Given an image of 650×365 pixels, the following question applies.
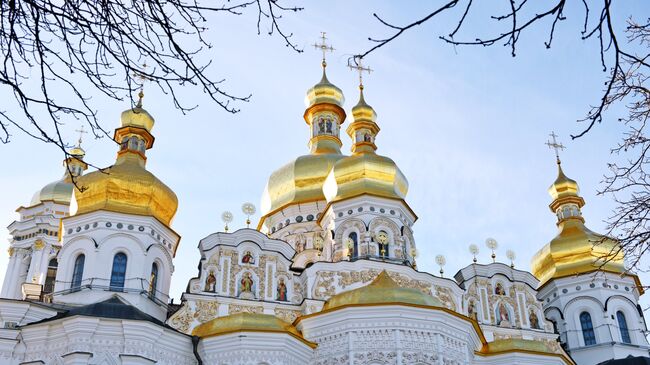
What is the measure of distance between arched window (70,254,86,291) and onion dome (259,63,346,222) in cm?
889

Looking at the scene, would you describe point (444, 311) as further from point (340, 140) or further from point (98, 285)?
point (340, 140)

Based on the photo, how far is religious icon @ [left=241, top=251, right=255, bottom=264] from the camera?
20641 mm

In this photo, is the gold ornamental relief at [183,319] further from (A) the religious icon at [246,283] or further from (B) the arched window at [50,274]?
(B) the arched window at [50,274]

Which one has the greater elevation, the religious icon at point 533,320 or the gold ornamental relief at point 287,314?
the religious icon at point 533,320

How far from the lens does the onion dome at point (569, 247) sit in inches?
1030

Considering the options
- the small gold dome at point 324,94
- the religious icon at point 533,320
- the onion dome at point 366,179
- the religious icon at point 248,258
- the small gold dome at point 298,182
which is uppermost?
the small gold dome at point 324,94

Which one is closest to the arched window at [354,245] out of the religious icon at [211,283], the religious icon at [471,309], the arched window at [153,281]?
the religious icon at [471,309]

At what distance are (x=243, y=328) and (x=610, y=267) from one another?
50.1 ft

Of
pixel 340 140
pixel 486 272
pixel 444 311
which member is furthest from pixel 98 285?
pixel 340 140

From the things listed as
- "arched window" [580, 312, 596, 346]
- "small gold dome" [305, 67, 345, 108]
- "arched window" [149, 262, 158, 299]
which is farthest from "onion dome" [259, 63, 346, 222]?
"arched window" [580, 312, 596, 346]

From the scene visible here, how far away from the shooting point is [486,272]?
75.2 feet

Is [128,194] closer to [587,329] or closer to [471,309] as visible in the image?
[471,309]

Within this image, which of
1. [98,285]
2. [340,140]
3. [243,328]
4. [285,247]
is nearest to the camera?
[243,328]

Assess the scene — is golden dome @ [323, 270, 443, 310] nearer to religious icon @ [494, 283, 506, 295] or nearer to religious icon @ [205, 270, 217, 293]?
religious icon @ [205, 270, 217, 293]
